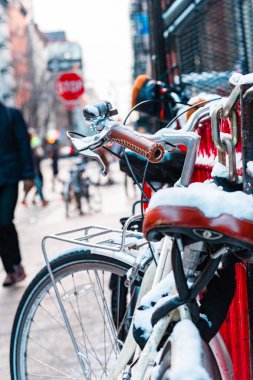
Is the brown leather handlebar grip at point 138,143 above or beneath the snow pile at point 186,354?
above

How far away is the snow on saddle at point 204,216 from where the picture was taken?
1.35 metres

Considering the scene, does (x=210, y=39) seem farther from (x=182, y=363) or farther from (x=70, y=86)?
(x=70, y=86)

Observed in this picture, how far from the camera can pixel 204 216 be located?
1357 millimetres

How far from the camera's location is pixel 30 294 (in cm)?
245

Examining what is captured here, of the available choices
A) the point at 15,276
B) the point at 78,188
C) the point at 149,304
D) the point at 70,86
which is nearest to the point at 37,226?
the point at 78,188

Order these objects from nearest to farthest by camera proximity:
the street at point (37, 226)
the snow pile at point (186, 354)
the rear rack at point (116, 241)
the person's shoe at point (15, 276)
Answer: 1. the snow pile at point (186, 354)
2. the rear rack at point (116, 241)
3. the street at point (37, 226)
4. the person's shoe at point (15, 276)

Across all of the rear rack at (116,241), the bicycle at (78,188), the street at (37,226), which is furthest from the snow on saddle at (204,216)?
the bicycle at (78,188)

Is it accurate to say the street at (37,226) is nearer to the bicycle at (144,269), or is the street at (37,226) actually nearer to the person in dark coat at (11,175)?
the person in dark coat at (11,175)

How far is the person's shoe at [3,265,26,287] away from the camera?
19.1ft

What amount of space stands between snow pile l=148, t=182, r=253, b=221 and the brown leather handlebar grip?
0.74 feet

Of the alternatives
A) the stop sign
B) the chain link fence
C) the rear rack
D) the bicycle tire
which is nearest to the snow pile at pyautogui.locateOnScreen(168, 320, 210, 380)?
the bicycle tire

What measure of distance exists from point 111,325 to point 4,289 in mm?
3528

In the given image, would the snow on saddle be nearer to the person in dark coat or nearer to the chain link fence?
the chain link fence

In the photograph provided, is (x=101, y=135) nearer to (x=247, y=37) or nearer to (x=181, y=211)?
(x=181, y=211)
